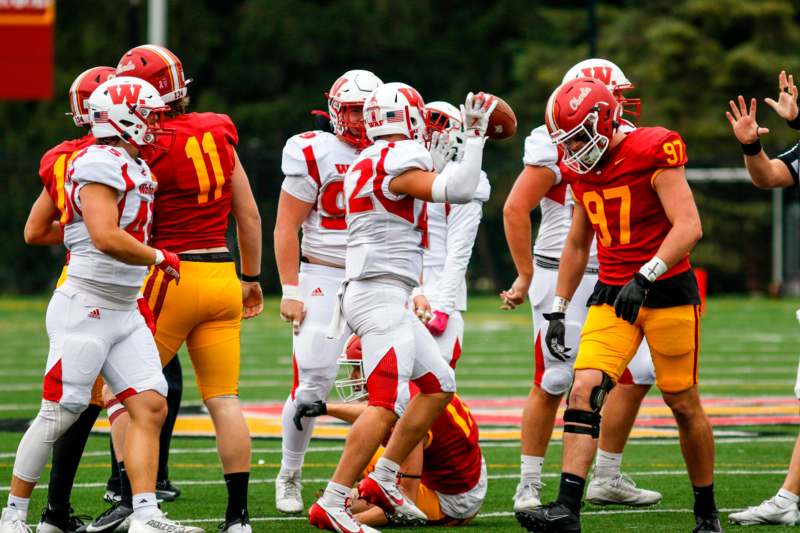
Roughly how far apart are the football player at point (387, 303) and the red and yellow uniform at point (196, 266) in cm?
48

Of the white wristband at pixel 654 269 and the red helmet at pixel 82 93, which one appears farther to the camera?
the red helmet at pixel 82 93

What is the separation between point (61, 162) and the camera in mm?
5645

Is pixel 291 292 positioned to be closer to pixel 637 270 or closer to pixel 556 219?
pixel 556 219

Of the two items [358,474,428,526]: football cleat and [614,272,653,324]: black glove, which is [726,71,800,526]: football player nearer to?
[614,272,653,324]: black glove

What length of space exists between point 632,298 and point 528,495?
4.47 ft

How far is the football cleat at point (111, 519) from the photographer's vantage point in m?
5.92

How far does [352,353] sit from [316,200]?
0.75m

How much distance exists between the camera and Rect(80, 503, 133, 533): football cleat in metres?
5.92

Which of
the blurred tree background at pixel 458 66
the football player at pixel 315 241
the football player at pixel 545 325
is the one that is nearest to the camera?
the football player at pixel 545 325

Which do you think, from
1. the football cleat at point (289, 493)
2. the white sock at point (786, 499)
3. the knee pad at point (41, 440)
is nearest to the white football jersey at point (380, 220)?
the football cleat at point (289, 493)

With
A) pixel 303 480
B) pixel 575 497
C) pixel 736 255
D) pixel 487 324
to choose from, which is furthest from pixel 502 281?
pixel 575 497

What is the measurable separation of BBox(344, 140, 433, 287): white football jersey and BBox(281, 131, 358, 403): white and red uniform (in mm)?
841

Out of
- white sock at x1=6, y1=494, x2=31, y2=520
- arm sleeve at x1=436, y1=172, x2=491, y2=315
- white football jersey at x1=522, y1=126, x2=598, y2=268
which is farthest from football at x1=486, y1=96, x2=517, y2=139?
white sock at x1=6, y1=494, x2=31, y2=520

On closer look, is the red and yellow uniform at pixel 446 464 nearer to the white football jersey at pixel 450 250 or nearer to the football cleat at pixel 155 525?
the white football jersey at pixel 450 250
